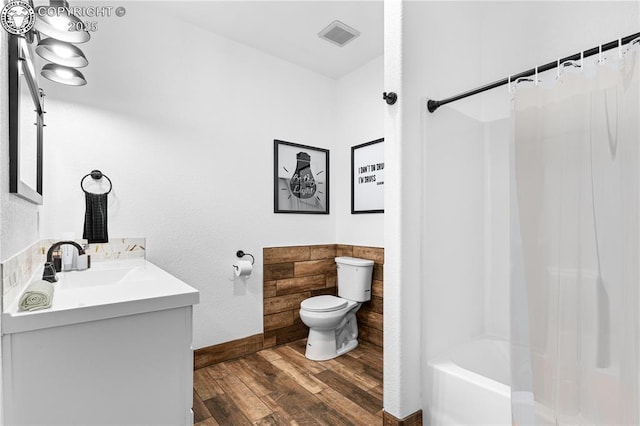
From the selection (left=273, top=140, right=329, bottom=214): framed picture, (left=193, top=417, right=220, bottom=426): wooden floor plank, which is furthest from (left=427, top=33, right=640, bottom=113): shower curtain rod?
(left=193, top=417, right=220, bottom=426): wooden floor plank

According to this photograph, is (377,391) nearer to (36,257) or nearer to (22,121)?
(36,257)

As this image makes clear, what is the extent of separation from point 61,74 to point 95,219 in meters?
0.85

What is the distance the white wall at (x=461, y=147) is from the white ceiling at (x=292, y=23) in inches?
29.6

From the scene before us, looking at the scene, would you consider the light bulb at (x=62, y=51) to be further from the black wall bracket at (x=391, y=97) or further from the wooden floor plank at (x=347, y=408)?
the wooden floor plank at (x=347, y=408)

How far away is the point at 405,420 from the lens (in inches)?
62.9

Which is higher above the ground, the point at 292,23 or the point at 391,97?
the point at 292,23

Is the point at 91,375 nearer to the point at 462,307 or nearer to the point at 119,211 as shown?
the point at 119,211

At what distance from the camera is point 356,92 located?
317 cm

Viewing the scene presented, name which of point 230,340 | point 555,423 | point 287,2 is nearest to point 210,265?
point 230,340

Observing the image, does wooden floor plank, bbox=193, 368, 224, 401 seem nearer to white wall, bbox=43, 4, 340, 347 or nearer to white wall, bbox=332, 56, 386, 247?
white wall, bbox=43, 4, 340, 347

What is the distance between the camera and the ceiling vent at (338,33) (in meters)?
2.50

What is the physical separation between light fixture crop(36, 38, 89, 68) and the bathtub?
91.9 inches

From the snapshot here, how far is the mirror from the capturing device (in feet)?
3.39
